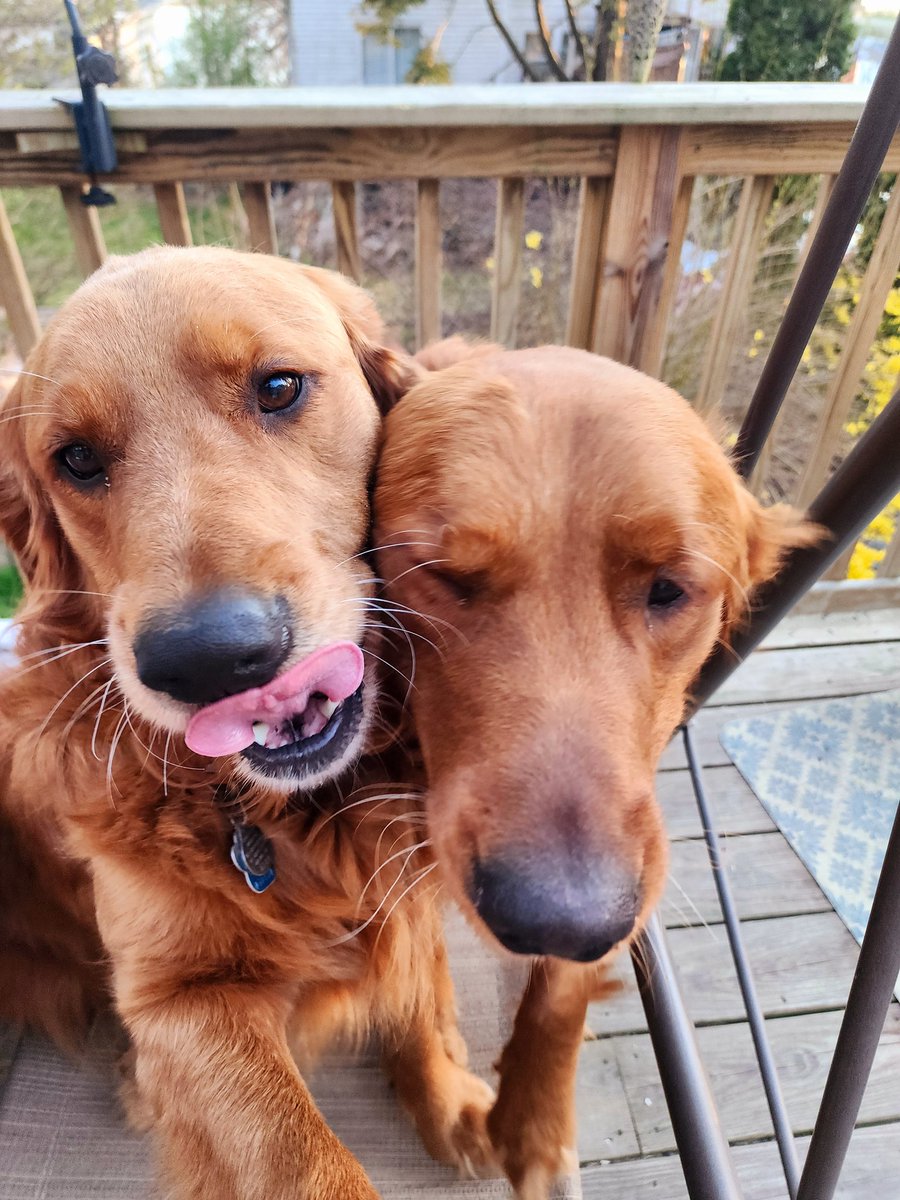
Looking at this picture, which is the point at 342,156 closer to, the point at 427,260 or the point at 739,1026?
the point at 427,260

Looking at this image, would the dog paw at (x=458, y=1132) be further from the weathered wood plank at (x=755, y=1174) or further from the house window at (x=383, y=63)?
the house window at (x=383, y=63)

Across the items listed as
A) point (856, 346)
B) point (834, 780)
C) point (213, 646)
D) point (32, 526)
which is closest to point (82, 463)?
point (32, 526)

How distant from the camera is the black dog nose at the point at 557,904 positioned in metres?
0.92

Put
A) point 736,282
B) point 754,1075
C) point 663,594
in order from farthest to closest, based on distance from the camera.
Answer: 1. point 736,282
2. point 754,1075
3. point 663,594

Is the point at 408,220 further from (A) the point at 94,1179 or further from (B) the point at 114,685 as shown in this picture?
(A) the point at 94,1179

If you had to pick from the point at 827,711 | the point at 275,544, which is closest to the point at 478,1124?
the point at 275,544

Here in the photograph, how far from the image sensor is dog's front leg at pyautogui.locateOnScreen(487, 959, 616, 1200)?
4.52ft

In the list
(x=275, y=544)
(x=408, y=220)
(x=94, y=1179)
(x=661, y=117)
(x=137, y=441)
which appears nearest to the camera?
(x=275, y=544)

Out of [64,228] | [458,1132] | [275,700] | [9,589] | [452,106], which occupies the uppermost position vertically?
[452,106]

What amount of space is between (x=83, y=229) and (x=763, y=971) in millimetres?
2852

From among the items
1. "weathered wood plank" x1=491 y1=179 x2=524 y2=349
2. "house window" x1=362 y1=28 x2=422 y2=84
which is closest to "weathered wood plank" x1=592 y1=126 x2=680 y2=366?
"weathered wood plank" x1=491 y1=179 x2=524 y2=349

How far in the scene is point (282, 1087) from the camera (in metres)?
1.17

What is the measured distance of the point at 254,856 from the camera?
1290mm

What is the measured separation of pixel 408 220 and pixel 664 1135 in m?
6.80
